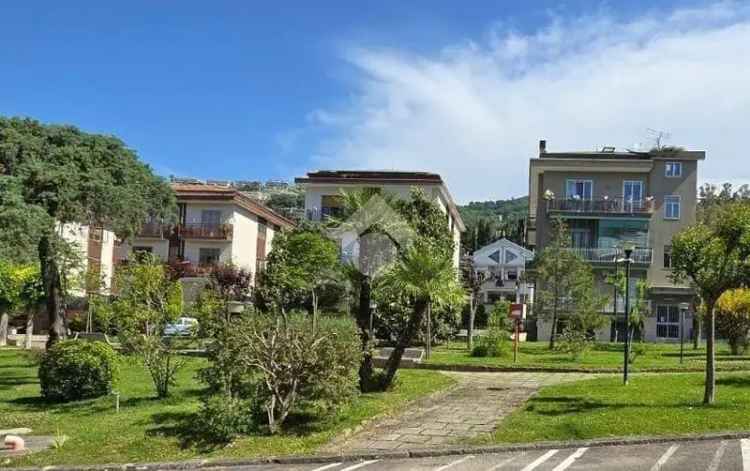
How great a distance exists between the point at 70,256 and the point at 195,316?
7.23 metres

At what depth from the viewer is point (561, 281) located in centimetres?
3456

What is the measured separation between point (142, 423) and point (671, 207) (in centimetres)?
3884

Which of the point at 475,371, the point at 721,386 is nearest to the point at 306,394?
the point at 721,386

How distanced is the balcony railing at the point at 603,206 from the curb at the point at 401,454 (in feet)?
111

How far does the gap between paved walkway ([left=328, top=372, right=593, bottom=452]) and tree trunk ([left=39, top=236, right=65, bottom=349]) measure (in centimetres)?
1184

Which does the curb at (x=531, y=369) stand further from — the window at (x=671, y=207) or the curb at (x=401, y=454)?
the window at (x=671, y=207)

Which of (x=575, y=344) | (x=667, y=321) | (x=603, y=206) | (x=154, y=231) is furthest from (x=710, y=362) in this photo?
(x=154, y=231)

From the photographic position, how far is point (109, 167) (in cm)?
2384

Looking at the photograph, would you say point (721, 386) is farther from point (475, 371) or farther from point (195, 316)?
point (195, 316)

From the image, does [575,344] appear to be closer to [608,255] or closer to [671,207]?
[608,255]

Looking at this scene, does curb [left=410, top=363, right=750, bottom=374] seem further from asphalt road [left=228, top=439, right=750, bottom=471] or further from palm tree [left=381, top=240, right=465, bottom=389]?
asphalt road [left=228, top=439, right=750, bottom=471]

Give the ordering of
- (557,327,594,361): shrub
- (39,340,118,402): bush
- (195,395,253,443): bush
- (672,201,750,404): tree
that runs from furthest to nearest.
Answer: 1. (557,327,594,361): shrub
2. (39,340,118,402): bush
3. (672,201,750,404): tree
4. (195,395,253,443): bush

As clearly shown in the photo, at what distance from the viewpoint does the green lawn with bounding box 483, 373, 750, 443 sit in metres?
12.1

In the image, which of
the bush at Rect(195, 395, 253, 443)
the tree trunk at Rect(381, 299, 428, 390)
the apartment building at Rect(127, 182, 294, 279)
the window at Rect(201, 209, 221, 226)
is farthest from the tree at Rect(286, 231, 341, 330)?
the bush at Rect(195, 395, 253, 443)
